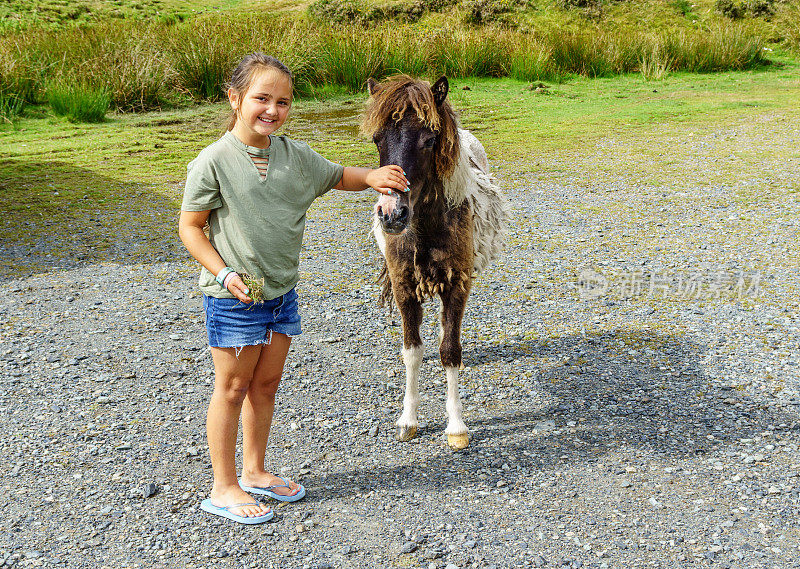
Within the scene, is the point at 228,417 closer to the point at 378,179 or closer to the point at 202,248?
the point at 202,248

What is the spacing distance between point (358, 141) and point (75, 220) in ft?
14.0

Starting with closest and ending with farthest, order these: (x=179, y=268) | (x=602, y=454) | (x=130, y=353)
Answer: (x=602, y=454)
(x=130, y=353)
(x=179, y=268)

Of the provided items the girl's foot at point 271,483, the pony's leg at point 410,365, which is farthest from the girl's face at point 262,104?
the girl's foot at point 271,483

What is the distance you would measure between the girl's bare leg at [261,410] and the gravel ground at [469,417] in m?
0.19

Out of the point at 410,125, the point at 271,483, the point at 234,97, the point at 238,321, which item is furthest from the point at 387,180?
the point at 271,483

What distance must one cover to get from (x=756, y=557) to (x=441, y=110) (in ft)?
6.98

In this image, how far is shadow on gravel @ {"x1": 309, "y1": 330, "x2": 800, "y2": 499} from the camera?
3270 mm

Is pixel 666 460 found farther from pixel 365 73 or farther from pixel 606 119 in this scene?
pixel 365 73

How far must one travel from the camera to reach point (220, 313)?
2.65m

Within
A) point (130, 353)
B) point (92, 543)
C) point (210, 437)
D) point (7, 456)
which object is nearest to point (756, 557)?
point (210, 437)

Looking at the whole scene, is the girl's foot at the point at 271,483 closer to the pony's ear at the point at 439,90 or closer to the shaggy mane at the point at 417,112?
the shaggy mane at the point at 417,112

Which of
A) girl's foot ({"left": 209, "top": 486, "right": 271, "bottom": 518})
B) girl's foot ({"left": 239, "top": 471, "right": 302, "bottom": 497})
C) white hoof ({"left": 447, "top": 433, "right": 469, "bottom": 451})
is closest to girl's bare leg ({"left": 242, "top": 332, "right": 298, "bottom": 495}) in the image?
girl's foot ({"left": 239, "top": 471, "right": 302, "bottom": 497})

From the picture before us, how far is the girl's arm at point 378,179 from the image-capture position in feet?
9.02

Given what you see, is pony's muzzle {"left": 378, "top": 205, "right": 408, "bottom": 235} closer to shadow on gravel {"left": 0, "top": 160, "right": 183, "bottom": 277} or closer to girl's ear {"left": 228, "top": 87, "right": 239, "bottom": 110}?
girl's ear {"left": 228, "top": 87, "right": 239, "bottom": 110}
